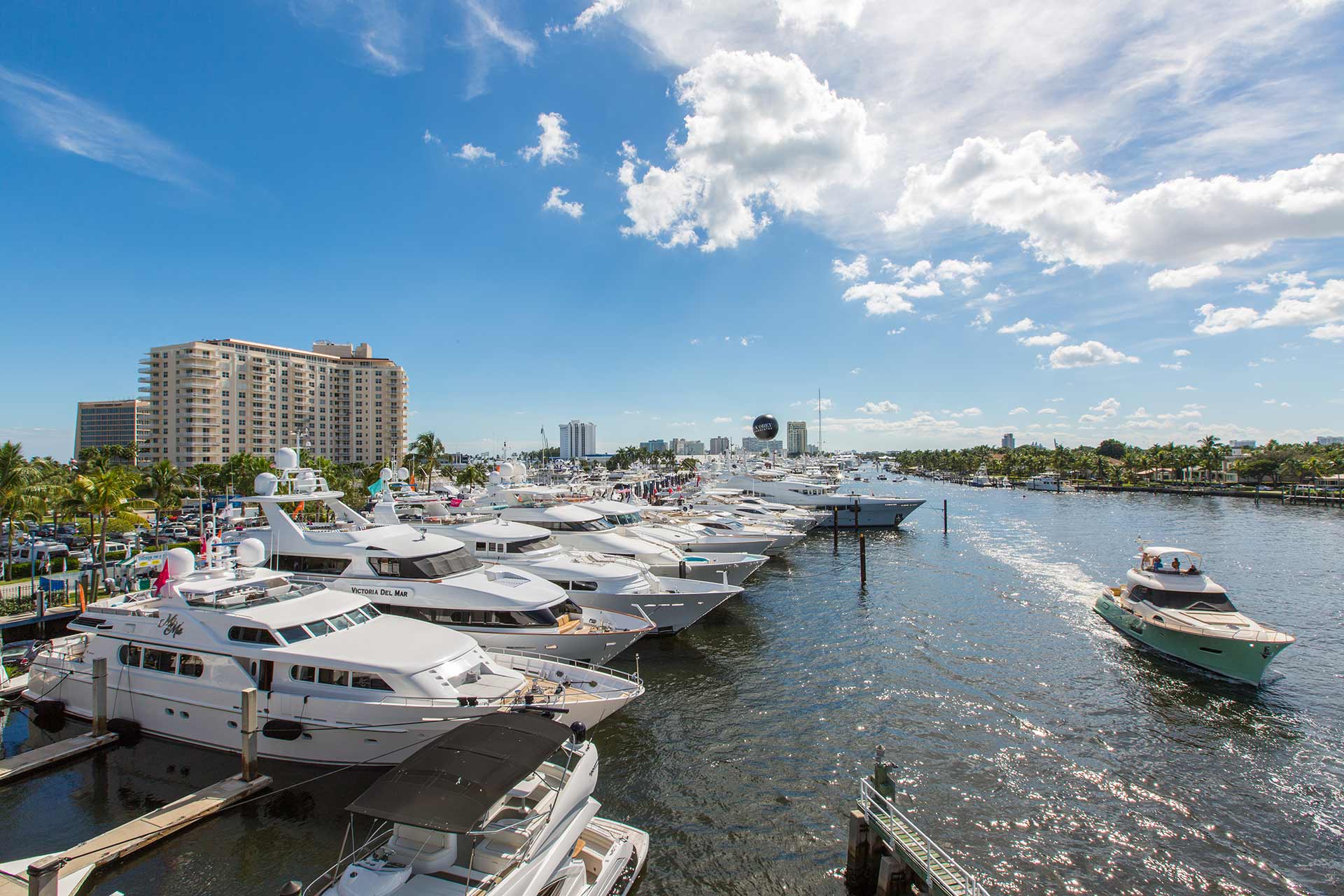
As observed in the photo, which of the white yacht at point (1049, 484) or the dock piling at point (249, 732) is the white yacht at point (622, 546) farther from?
the white yacht at point (1049, 484)

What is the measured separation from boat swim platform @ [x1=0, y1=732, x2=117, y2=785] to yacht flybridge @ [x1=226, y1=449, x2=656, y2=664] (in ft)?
22.0

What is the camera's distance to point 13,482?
26078 mm

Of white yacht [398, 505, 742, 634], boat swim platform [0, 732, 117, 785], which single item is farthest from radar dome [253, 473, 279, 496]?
boat swim platform [0, 732, 117, 785]

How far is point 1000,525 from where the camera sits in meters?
67.2

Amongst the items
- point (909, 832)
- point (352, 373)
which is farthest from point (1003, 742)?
point (352, 373)

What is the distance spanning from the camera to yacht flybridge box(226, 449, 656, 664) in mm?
18750

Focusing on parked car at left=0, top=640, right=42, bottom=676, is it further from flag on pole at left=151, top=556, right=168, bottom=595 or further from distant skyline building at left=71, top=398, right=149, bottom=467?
distant skyline building at left=71, top=398, right=149, bottom=467

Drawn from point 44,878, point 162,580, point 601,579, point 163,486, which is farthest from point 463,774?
point 163,486

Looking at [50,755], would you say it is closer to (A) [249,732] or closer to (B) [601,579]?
(A) [249,732]

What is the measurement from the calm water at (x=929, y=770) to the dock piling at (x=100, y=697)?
1056 millimetres

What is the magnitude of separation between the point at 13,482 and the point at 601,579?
27.5 metres

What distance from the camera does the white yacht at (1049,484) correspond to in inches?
4995

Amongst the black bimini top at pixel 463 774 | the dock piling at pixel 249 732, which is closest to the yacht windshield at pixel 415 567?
the dock piling at pixel 249 732

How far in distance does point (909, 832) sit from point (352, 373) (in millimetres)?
148440
